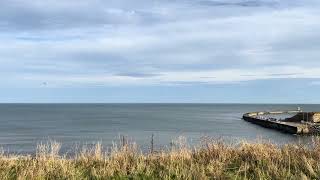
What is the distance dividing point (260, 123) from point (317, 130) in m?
24.7

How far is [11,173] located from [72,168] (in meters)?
1.42

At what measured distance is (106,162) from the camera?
1301 cm

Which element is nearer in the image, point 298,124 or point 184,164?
point 184,164

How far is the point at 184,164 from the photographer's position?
42.4 ft

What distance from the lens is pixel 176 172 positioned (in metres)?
11.8

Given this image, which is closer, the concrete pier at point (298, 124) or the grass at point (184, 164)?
the grass at point (184, 164)

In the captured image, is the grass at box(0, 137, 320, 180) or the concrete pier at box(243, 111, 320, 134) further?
the concrete pier at box(243, 111, 320, 134)

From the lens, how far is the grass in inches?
460

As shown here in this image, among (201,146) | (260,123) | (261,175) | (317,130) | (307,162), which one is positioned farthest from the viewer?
(260,123)

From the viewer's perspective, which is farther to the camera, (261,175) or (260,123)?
(260,123)

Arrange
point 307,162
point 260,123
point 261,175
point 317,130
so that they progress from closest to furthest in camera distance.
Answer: point 261,175 < point 307,162 < point 317,130 < point 260,123

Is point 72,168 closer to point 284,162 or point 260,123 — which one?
point 284,162

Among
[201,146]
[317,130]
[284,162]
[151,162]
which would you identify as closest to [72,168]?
[151,162]

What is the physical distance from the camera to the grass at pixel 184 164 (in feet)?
38.3
